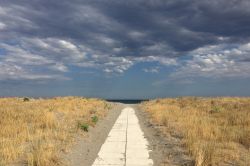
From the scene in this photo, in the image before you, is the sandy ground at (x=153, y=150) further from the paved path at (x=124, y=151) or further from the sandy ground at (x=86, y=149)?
the paved path at (x=124, y=151)

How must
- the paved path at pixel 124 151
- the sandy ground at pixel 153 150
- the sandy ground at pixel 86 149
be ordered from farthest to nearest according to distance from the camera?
the sandy ground at pixel 86 149, the sandy ground at pixel 153 150, the paved path at pixel 124 151

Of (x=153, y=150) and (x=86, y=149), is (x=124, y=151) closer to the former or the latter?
(x=153, y=150)

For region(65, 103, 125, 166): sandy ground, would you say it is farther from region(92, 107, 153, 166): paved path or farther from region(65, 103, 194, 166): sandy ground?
region(92, 107, 153, 166): paved path

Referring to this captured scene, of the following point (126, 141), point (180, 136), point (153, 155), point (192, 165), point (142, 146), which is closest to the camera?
point (192, 165)

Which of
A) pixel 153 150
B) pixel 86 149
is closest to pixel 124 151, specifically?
pixel 153 150

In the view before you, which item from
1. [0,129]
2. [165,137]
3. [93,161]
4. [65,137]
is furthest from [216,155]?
[0,129]

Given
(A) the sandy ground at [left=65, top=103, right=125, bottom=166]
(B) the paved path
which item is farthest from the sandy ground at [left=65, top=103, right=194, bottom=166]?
(B) the paved path

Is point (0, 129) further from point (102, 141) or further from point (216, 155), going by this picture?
point (216, 155)

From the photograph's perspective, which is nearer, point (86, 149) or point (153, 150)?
point (153, 150)

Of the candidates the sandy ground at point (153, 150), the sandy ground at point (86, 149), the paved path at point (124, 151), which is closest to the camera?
the paved path at point (124, 151)

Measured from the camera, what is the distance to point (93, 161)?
1108cm

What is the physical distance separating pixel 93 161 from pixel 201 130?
7.29 meters

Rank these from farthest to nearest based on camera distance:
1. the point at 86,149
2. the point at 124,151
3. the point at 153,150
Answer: the point at 86,149 < the point at 153,150 < the point at 124,151

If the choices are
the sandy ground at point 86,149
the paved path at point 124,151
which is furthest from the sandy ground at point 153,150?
the paved path at point 124,151
